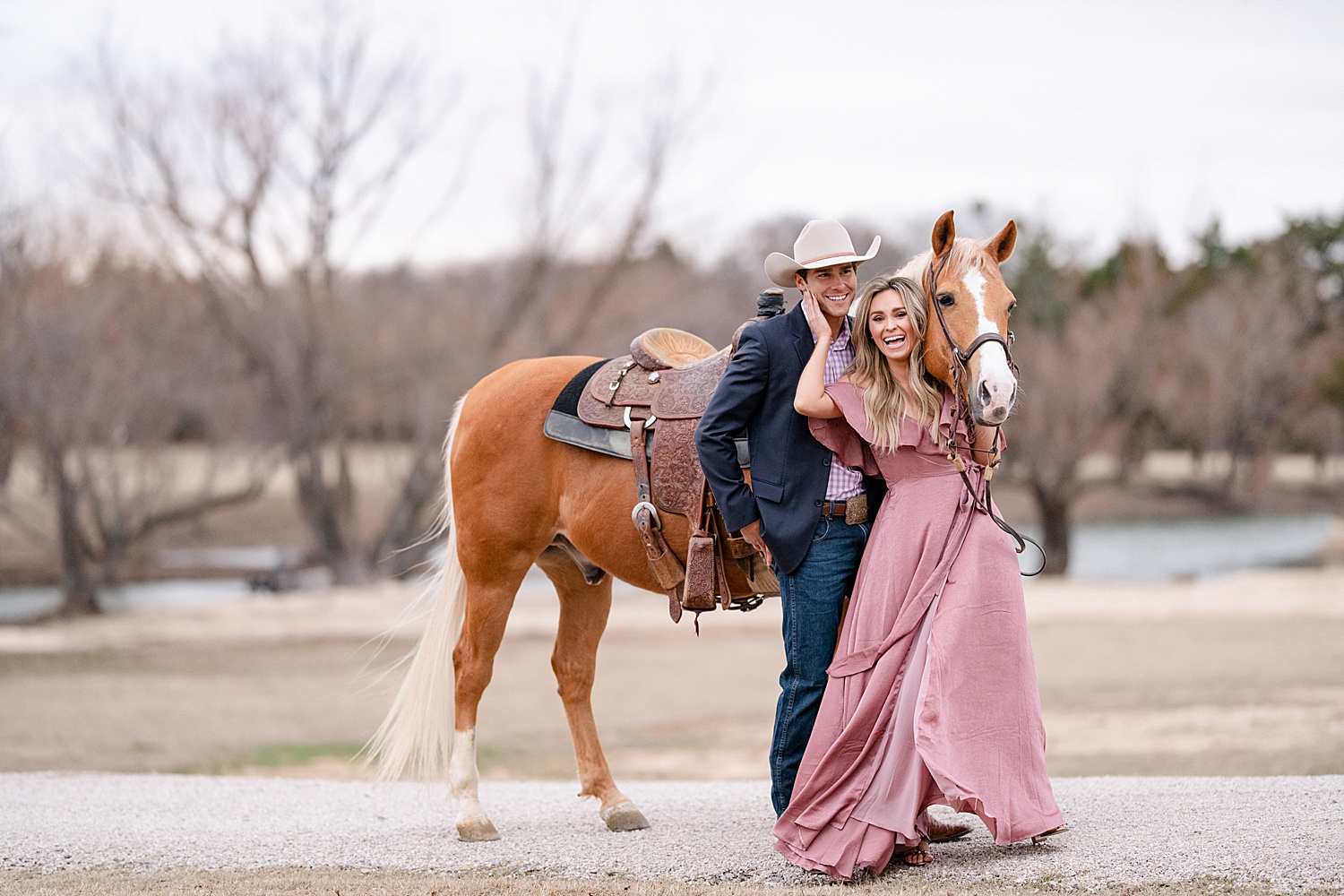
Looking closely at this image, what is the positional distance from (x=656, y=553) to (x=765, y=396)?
2.62 feet

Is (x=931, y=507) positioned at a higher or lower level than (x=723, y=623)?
higher

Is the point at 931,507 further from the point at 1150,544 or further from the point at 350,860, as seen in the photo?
the point at 1150,544

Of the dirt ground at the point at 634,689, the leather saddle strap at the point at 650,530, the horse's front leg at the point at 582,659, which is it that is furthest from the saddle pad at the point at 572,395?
the dirt ground at the point at 634,689

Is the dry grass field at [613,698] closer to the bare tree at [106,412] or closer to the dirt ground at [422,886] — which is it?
the dirt ground at [422,886]

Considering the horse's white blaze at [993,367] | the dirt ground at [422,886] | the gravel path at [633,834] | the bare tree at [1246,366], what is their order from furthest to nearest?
the bare tree at [1246,366] → the gravel path at [633,834] → the dirt ground at [422,886] → the horse's white blaze at [993,367]

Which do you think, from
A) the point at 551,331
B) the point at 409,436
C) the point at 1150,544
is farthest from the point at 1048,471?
the point at 409,436

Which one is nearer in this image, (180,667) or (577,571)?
(577,571)

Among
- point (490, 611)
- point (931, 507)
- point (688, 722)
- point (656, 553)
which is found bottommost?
point (688, 722)

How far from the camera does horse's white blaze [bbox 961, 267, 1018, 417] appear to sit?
3178 mm

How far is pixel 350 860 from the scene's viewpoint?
4.08m

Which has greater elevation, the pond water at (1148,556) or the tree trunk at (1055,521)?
the tree trunk at (1055,521)

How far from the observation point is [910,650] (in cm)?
355

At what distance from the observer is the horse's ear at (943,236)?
11.3 ft

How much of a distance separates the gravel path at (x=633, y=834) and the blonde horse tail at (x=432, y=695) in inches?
10.8
